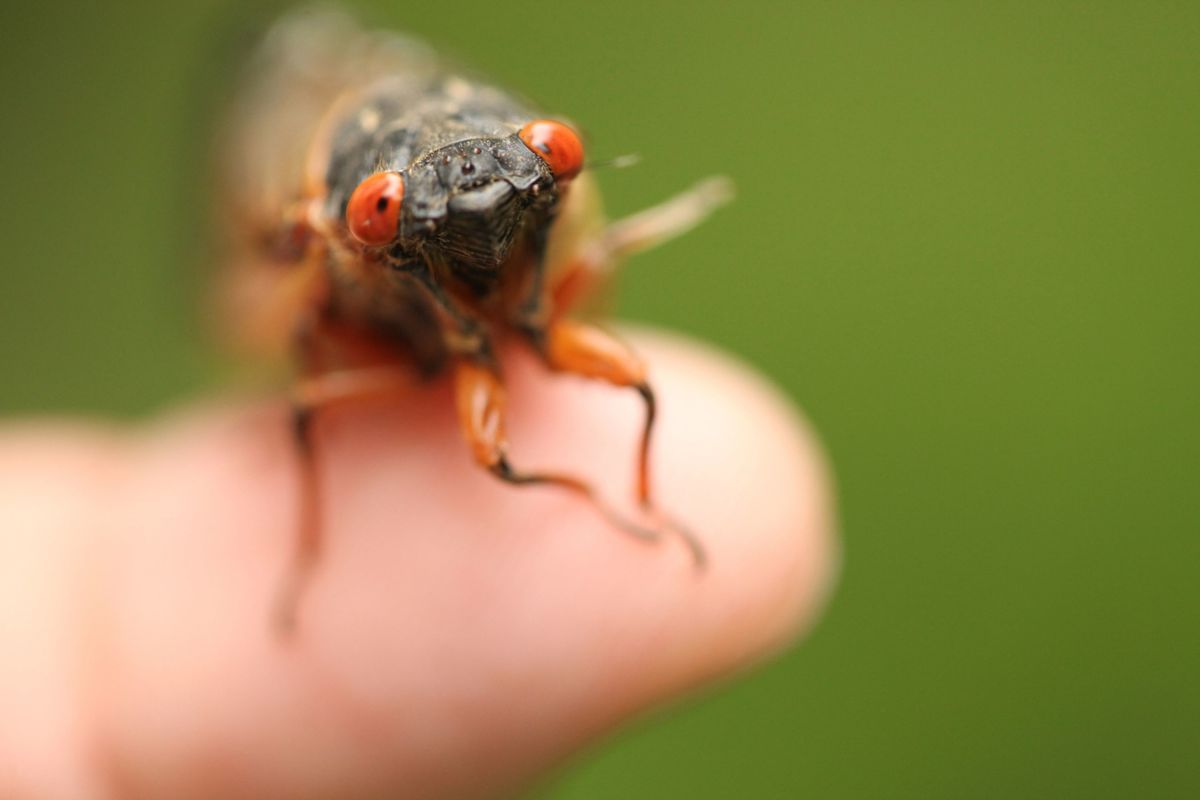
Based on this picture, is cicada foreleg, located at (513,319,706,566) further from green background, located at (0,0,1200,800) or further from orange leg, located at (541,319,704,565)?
green background, located at (0,0,1200,800)

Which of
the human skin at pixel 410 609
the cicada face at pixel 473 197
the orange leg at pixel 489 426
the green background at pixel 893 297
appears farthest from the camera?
the green background at pixel 893 297

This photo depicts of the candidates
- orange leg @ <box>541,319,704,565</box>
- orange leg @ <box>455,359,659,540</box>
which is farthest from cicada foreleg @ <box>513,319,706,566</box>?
orange leg @ <box>455,359,659,540</box>

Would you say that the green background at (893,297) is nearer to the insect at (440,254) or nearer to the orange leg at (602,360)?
the insect at (440,254)

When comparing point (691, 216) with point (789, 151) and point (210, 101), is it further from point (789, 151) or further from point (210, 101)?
point (789, 151)

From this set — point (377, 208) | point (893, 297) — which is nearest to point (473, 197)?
point (377, 208)

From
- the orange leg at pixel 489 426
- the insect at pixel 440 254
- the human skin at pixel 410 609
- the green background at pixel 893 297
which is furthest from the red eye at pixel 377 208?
the green background at pixel 893 297

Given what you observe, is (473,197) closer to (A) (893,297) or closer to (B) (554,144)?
(B) (554,144)
